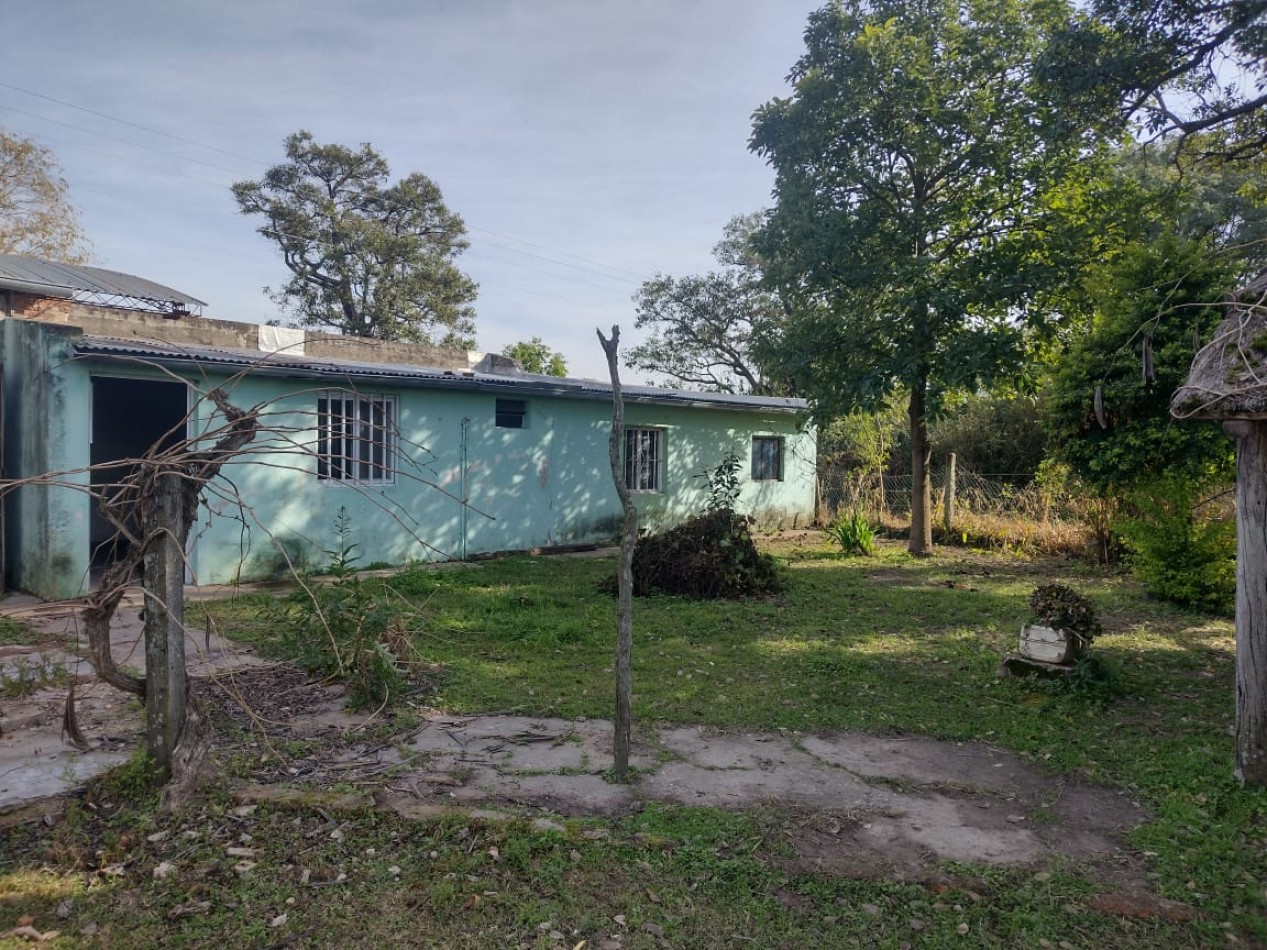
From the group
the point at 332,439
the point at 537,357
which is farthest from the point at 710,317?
the point at 332,439

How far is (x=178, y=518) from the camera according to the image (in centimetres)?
357

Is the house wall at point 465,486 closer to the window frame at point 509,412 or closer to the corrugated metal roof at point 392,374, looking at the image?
the window frame at point 509,412

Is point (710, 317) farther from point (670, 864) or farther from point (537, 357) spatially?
point (670, 864)

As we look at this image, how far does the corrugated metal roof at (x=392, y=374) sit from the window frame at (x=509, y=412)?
0.91 ft

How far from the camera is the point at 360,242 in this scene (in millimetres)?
24828

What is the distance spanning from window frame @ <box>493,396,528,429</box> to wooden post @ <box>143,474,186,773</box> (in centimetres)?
856

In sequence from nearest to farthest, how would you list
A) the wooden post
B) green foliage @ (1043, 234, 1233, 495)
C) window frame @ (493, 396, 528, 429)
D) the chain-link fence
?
the wooden post → green foliage @ (1043, 234, 1233, 495) → window frame @ (493, 396, 528, 429) → the chain-link fence

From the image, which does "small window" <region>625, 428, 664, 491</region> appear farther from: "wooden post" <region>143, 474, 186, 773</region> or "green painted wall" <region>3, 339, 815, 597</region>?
"wooden post" <region>143, 474, 186, 773</region>

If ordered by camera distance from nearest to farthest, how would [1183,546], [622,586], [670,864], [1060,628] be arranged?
1. [670,864]
2. [622,586]
3. [1060,628]
4. [1183,546]

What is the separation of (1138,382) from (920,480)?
235 inches

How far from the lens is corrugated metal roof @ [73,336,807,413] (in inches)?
323

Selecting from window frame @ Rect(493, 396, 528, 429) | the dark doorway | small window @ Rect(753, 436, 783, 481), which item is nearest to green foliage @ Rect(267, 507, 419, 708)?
window frame @ Rect(493, 396, 528, 429)

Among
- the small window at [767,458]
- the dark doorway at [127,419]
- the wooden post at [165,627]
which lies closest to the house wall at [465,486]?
the small window at [767,458]

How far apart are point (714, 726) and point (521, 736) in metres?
1.18
